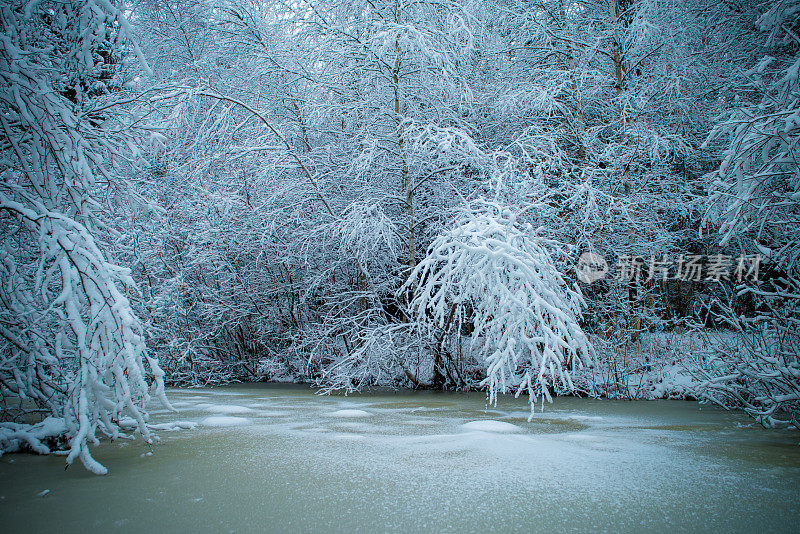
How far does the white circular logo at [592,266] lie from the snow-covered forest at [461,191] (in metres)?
0.04

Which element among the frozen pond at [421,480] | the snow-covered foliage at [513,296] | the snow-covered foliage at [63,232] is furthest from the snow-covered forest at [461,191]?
the frozen pond at [421,480]

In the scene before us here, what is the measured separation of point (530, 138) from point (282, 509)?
6.03 meters

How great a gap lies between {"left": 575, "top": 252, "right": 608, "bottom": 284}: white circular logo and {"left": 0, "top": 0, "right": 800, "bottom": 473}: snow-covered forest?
0.04 metres

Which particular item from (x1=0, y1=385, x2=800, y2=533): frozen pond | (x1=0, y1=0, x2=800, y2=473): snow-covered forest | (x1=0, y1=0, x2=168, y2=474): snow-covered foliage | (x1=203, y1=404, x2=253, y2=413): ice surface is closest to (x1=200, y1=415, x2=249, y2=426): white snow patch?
(x1=0, y1=385, x2=800, y2=533): frozen pond

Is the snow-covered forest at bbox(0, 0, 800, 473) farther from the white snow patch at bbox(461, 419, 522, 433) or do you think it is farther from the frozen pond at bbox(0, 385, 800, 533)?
the frozen pond at bbox(0, 385, 800, 533)

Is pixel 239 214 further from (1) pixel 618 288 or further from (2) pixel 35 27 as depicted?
(1) pixel 618 288

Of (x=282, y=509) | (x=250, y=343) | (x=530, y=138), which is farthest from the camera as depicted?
(x=250, y=343)

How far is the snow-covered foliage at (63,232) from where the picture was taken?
2422 mm

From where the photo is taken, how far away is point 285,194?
7711mm

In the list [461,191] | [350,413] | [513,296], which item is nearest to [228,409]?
[350,413]

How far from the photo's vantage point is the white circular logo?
7438mm

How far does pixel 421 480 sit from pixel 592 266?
595cm

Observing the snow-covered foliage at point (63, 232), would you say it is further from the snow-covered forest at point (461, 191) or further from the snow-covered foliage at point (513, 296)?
the snow-covered foliage at point (513, 296)

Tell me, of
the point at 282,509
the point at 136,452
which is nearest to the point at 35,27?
the point at 136,452
